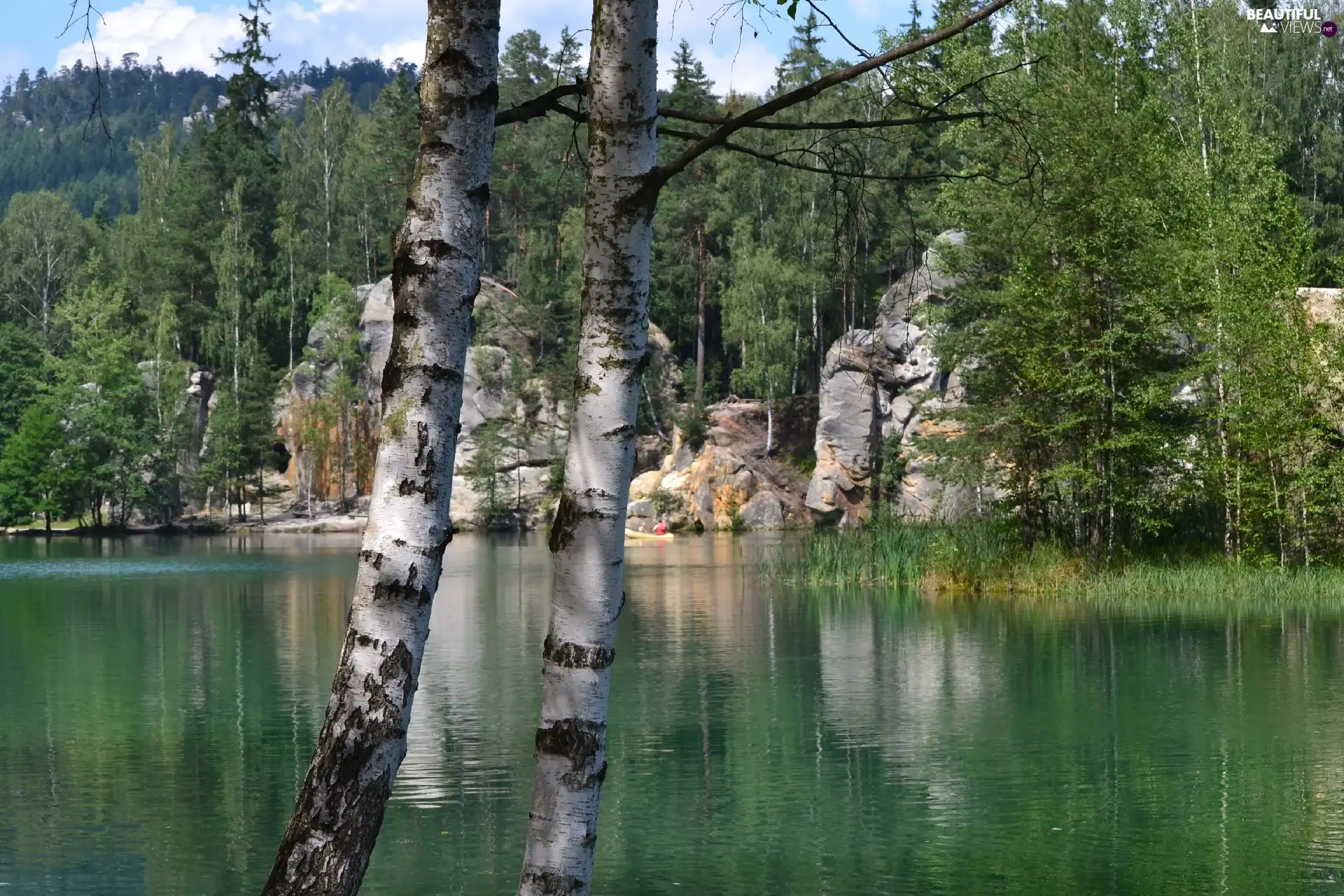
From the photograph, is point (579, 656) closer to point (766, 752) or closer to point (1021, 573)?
point (766, 752)

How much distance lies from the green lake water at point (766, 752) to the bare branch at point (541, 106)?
517 cm

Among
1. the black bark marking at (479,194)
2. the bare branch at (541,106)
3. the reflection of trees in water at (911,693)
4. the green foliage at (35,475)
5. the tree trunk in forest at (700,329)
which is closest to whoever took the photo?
the black bark marking at (479,194)

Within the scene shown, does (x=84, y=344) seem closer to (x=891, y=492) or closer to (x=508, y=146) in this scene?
(x=508, y=146)

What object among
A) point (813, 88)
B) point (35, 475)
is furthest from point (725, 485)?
point (813, 88)

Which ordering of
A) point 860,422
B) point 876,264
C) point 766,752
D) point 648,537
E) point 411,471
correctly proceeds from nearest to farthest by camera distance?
1. point 411,471
2. point 766,752
3. point 876,264
4. point 648,537
5. point 860,422

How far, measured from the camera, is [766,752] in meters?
13.1

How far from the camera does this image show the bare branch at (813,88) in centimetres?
438

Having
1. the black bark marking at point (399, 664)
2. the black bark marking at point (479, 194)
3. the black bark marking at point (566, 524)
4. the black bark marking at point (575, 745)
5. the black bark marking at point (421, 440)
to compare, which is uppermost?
the black bark marking at point (479, 194)

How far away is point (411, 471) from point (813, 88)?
157 cm

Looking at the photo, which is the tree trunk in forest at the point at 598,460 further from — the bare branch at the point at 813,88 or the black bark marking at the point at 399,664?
the black bark marking at the point at 399,664

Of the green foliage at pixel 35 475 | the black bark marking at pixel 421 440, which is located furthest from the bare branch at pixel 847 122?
the green foliage at pixel 35 475

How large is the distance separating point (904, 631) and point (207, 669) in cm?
922

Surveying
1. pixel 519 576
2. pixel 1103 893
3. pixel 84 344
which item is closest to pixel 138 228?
pixel 84 344

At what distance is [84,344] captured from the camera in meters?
70.6
